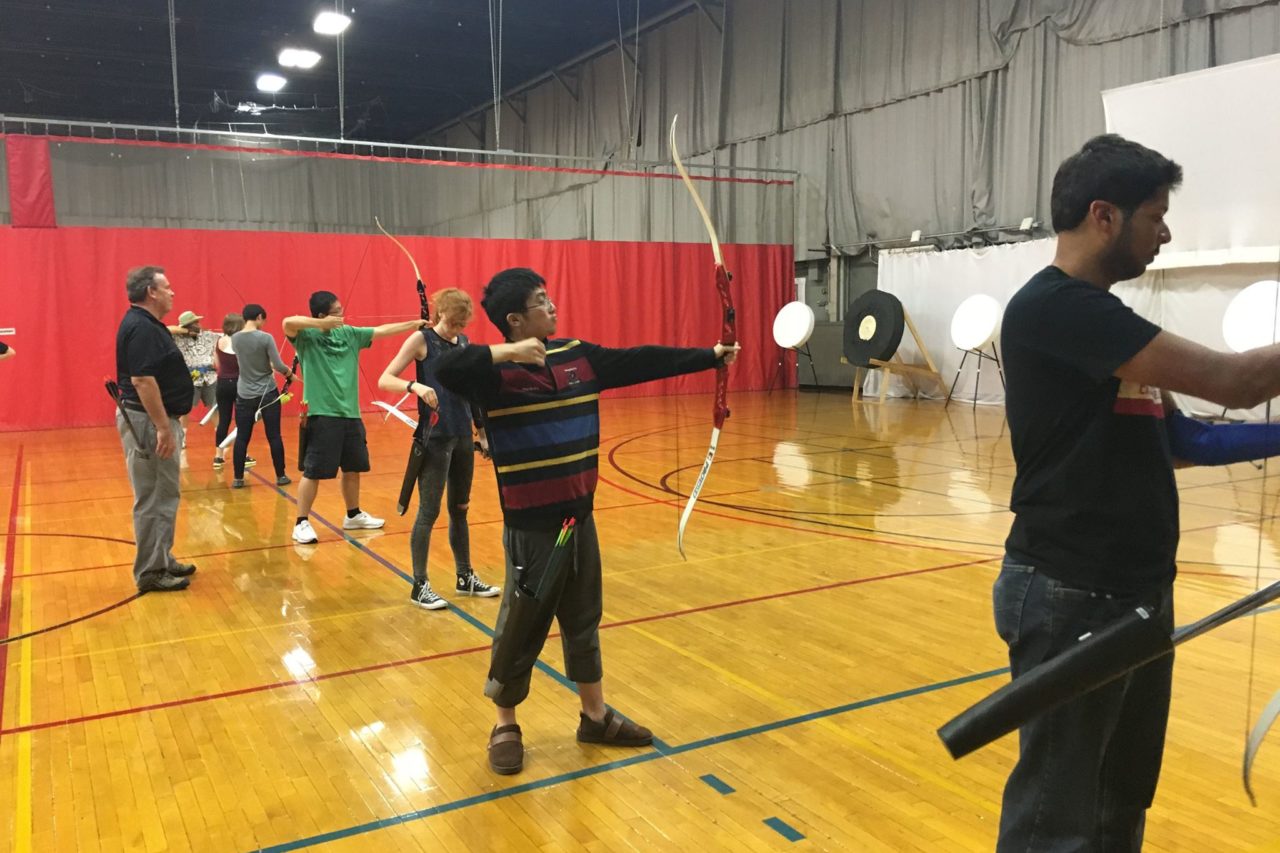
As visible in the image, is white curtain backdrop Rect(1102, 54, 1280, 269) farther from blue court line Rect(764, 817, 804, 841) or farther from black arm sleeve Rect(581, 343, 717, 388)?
blue court line Rect(764, 817, 804, 841)

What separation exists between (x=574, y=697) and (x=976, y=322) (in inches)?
394

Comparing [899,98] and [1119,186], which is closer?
[1119,186]

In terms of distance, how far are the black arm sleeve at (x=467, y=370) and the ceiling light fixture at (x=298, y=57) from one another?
1637 cm

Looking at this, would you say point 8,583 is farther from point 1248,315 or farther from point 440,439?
point 1248,315

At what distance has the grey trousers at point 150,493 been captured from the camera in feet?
14.2

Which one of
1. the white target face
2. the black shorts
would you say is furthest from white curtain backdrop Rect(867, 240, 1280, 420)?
the black shorts

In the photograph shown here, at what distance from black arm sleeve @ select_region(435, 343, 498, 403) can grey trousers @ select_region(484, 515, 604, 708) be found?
417 mm

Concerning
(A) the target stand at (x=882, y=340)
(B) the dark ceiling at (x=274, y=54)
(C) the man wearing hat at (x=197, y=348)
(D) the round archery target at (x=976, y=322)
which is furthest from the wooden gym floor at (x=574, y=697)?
(B) the dark ceiling at (x=274, y=54)

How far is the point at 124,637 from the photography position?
3.84 meters

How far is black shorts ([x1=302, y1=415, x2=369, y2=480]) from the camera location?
5.16 metres

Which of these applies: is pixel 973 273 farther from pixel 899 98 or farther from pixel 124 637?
pixel 124 637

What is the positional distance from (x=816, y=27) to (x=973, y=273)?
14.8 ft

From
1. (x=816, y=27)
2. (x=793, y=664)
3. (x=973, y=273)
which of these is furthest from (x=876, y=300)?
(x=793, y=664)

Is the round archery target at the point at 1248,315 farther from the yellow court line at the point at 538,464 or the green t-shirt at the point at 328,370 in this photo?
the yellow court line at the point at 538,464
